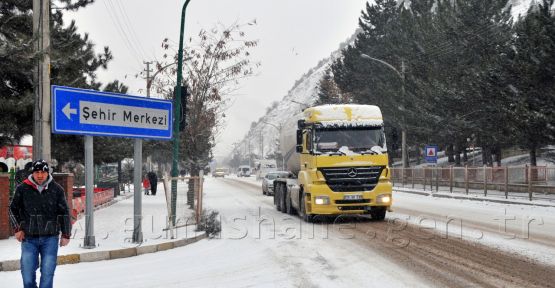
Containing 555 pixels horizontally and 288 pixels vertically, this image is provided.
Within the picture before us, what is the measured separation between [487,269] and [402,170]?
37.0 m

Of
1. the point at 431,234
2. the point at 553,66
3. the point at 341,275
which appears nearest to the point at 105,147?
the point at 431,234

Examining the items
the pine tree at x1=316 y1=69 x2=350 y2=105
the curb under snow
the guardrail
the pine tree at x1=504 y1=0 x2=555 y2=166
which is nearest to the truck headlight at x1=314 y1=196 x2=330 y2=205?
the curb under snow

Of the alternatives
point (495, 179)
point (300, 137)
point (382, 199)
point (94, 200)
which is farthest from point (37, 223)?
point (495, 179)

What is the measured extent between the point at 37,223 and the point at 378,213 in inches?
470

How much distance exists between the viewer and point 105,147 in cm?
2459

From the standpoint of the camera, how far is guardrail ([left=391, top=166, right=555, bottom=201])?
25766 millimetres

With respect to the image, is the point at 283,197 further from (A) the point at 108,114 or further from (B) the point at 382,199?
(A) the point at 108,114

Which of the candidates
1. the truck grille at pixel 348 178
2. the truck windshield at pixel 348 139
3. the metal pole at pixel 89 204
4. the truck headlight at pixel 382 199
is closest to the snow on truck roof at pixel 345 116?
the truck windshield at pixel 348 139

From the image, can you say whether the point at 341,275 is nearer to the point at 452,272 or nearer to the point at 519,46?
the point at 452,272

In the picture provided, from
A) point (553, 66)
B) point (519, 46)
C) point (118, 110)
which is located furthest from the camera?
point (519, 46)

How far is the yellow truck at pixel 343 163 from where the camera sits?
1563 centimetres

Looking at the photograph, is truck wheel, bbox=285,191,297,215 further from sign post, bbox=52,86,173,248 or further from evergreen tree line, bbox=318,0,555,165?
sign post, bbox=52,86,173,248

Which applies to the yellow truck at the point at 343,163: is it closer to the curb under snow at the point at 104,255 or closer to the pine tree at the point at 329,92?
the curb under snow at the point at 104,255

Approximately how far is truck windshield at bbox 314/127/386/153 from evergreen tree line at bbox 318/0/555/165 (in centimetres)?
64
